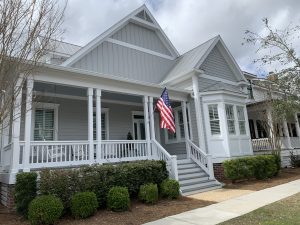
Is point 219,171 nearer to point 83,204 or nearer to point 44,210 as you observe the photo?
point 83,204

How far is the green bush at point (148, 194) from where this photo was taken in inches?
343

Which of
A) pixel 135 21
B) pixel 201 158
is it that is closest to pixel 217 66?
pixel 135 21

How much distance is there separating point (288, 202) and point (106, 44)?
11.3 metres

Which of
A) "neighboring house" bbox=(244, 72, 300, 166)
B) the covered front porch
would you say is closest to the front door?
the covered front porch

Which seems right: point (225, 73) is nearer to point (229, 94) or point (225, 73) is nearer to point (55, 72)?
point (229, 94)

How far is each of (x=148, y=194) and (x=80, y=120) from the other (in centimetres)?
627

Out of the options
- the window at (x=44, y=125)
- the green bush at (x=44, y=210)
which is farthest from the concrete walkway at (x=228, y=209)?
the window at (x=44, y=125)

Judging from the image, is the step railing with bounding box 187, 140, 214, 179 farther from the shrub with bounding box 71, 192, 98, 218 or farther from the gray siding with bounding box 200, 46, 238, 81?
the shrub with bounding box 71, 192, 98, 218

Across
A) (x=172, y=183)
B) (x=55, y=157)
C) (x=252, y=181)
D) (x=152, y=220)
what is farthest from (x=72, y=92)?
(x=252, y=181)

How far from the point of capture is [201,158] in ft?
43.7

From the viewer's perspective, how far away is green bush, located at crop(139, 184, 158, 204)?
8703 millimetres

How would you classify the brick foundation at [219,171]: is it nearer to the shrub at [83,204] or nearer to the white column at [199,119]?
the white column at [199,119]

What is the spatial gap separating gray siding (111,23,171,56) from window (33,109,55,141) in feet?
18.9

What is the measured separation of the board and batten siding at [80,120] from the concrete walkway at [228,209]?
7429 millimetres
